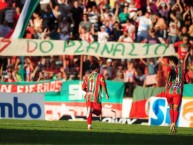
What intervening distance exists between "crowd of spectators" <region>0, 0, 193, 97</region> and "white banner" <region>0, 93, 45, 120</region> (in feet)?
10.9

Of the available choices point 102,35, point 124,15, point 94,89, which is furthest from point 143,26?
point 94,89

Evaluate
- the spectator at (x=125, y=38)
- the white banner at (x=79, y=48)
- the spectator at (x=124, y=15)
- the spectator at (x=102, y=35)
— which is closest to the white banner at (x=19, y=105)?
the white banner at (x=79, y=48)

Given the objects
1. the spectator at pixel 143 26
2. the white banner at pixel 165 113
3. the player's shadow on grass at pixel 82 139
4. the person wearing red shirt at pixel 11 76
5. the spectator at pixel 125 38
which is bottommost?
the white banner at pixel 165 113

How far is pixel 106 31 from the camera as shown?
33125 millimetres

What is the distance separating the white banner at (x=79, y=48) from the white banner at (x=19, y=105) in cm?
285

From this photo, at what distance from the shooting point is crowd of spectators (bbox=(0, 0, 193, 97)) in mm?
32031

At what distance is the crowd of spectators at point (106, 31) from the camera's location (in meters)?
32.0

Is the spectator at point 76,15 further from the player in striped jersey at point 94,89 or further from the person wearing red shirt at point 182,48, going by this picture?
the player in striped jersey at point 94,89

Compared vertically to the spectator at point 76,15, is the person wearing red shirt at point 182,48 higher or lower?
lower

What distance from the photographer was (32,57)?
1289 inches

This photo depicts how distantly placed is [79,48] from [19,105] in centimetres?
381

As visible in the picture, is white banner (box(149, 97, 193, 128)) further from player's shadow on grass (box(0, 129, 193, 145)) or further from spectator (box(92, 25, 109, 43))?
player's shadow on grass (box(0, 129, 193, 145))

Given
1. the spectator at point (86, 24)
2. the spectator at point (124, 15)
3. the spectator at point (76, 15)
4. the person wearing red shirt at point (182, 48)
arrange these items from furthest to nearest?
the spectator at point (124, 15) < the spectator at point (76, 15) < the spectator at point (86, 24) < the person wearing red shirt at point (182, 48)

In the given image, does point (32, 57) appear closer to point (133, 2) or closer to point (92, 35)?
point (92, 35)
